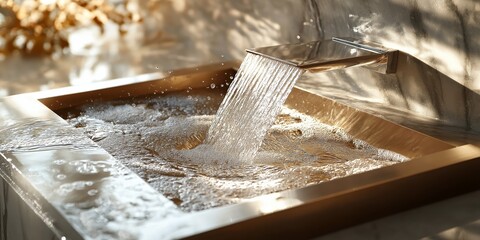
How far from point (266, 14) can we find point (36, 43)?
1693mm

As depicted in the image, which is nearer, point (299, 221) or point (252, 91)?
point (299, 221)

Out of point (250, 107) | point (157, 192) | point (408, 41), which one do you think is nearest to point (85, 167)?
point (157, 192)

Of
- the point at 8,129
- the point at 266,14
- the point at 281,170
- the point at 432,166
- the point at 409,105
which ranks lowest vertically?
the point at 8,129

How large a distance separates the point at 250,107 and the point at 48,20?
2.39 metres

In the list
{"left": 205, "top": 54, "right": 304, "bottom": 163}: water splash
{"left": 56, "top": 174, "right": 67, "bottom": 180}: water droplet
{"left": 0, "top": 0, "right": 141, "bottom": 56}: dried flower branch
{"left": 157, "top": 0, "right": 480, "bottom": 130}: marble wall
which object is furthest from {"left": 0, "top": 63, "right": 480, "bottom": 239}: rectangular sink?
{"left": 0, "top": 0, "right": 141, "bottom": 56}: dried flower branch

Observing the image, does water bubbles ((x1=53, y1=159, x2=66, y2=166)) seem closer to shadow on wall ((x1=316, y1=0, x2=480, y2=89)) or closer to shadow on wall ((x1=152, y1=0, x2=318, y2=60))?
shadow on wall ((x1=316, y1=0, x2=480, y2=89))

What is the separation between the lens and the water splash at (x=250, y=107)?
1951 mm

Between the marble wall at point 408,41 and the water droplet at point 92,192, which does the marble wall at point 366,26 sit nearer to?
the marble wall at point 408,41

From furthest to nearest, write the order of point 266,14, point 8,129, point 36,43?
1. point 36,43
2. point 266,14
3. point 8,129

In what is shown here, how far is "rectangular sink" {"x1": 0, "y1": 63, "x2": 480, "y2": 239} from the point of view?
1.24 metres

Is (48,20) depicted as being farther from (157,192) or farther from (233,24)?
(157,192)

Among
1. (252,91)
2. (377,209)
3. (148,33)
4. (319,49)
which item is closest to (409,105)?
(319,49)

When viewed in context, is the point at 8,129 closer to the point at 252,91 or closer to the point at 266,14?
the point at 252,91

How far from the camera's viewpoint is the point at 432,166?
1.52m
